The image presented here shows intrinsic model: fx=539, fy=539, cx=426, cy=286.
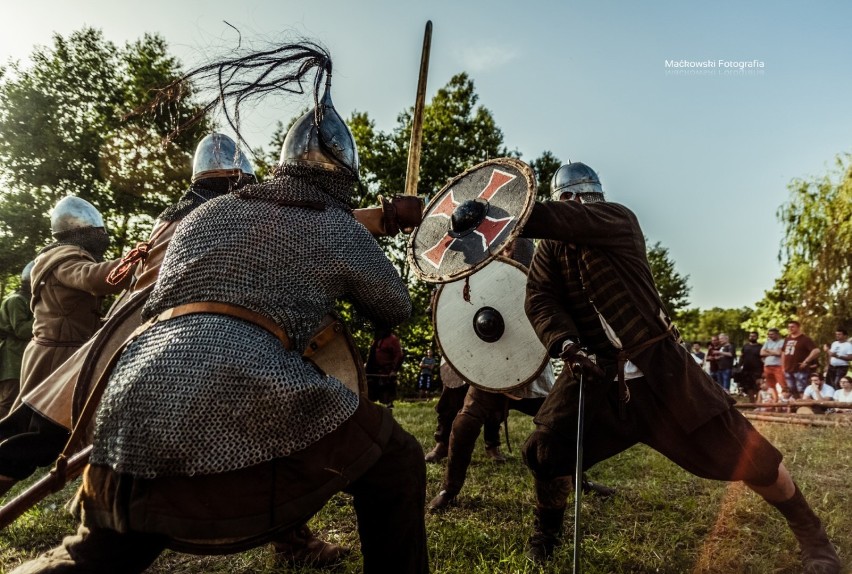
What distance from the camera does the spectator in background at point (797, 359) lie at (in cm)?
1087

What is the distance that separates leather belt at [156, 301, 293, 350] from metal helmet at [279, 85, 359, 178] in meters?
0.63

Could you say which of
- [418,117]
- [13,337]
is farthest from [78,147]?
[418,117]

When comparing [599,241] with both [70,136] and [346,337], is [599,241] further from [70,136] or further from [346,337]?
[70,136]

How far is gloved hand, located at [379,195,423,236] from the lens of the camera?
2.16 metres

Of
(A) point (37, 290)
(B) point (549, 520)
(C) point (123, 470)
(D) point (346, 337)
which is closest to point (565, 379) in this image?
(B) point (549, 520)

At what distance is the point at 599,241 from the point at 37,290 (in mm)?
3516

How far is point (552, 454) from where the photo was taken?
253cm

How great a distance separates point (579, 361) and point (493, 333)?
936 millimetres

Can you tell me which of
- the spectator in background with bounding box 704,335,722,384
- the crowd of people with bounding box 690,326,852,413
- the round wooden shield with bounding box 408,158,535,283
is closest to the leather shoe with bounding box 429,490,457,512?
the round wooden shield with bounding box 408,158,535,283

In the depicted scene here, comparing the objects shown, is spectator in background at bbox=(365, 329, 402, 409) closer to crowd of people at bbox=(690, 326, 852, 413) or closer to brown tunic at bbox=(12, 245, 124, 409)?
crowd of people at bbox=(690, 326, 852, 413)

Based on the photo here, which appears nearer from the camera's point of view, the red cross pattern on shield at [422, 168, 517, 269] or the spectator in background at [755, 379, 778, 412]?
the red cross pattern on shield at [422, 168, 517, 269]

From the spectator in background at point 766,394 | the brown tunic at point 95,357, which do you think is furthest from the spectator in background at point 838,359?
the brown tunic at point 95,357

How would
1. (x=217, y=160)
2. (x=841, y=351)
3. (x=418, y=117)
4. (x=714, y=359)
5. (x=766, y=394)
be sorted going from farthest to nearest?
(x=714, y=359) → (x=766, y=394) → (x=841, y=351) → (x=418, y=117) → (x=217, y=160)

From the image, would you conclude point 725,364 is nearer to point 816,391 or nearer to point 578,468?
point 816,391
